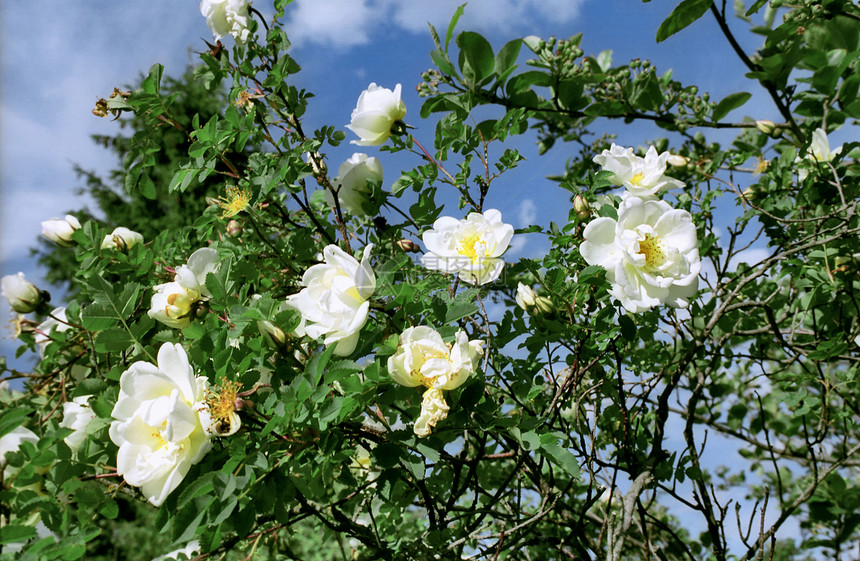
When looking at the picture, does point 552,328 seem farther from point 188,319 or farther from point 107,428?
point 107,428

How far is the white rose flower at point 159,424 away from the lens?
808mm

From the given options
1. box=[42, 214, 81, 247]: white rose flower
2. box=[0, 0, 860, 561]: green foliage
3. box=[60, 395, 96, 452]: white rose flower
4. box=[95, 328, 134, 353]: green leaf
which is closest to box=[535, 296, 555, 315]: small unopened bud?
box=[0, 0, 860, 561]: green foliage

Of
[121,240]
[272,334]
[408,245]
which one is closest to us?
[272,334]

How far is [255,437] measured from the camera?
87 cm

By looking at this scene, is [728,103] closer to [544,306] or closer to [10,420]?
[544,306]

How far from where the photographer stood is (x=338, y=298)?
88cm

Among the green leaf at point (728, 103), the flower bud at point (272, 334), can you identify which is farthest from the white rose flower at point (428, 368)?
the green leaf at point (728, 103)

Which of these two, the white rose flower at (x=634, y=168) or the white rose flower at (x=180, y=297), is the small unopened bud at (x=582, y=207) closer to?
the white rose flower at (x=634, y=168)

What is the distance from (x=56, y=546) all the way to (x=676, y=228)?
1.01 m

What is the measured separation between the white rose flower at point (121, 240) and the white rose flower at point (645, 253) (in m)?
0.96

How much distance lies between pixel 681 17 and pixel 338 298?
100 centimetres

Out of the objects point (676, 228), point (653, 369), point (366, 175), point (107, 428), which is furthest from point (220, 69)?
point (653, 369)

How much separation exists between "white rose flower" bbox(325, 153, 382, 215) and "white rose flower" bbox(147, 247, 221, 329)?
0.29 m

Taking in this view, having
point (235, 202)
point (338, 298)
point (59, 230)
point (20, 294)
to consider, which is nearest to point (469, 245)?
point (338, 298)
